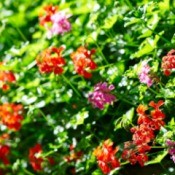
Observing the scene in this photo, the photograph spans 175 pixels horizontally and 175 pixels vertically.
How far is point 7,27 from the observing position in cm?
485

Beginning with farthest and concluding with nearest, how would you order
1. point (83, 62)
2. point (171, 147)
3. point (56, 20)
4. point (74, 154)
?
point (56, 20) < point (74, 154) < point (83, 62) < point (171, 147)

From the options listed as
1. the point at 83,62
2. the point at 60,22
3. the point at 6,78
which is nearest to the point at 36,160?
the point at 6,78

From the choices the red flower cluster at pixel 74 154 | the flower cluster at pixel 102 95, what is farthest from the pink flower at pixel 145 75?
the red flower cluster at pixel 74 154

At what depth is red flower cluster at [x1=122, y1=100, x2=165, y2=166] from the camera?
102 inches

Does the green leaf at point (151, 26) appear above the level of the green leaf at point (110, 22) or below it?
below

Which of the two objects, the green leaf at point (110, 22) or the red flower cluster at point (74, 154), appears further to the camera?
the red flower cluster at point (74, 154)

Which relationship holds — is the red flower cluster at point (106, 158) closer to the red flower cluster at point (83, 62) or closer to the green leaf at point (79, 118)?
the green leaf at point (79, 118)

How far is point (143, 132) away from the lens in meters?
2.58

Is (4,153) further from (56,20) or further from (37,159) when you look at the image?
(56,20)

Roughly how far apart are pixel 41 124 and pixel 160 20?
1.28 metres

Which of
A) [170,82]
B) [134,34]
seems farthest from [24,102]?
[170,82]

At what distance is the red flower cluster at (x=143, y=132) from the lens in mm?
2580

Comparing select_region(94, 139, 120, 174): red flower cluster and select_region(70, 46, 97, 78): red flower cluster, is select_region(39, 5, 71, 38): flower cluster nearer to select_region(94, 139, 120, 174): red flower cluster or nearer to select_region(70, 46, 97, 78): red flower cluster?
select_region(70, 46, 97, 78): red flower cluster

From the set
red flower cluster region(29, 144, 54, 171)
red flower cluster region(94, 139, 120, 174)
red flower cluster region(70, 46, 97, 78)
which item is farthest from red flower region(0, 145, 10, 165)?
red flower cluster region(94, 139, 120, 174)
